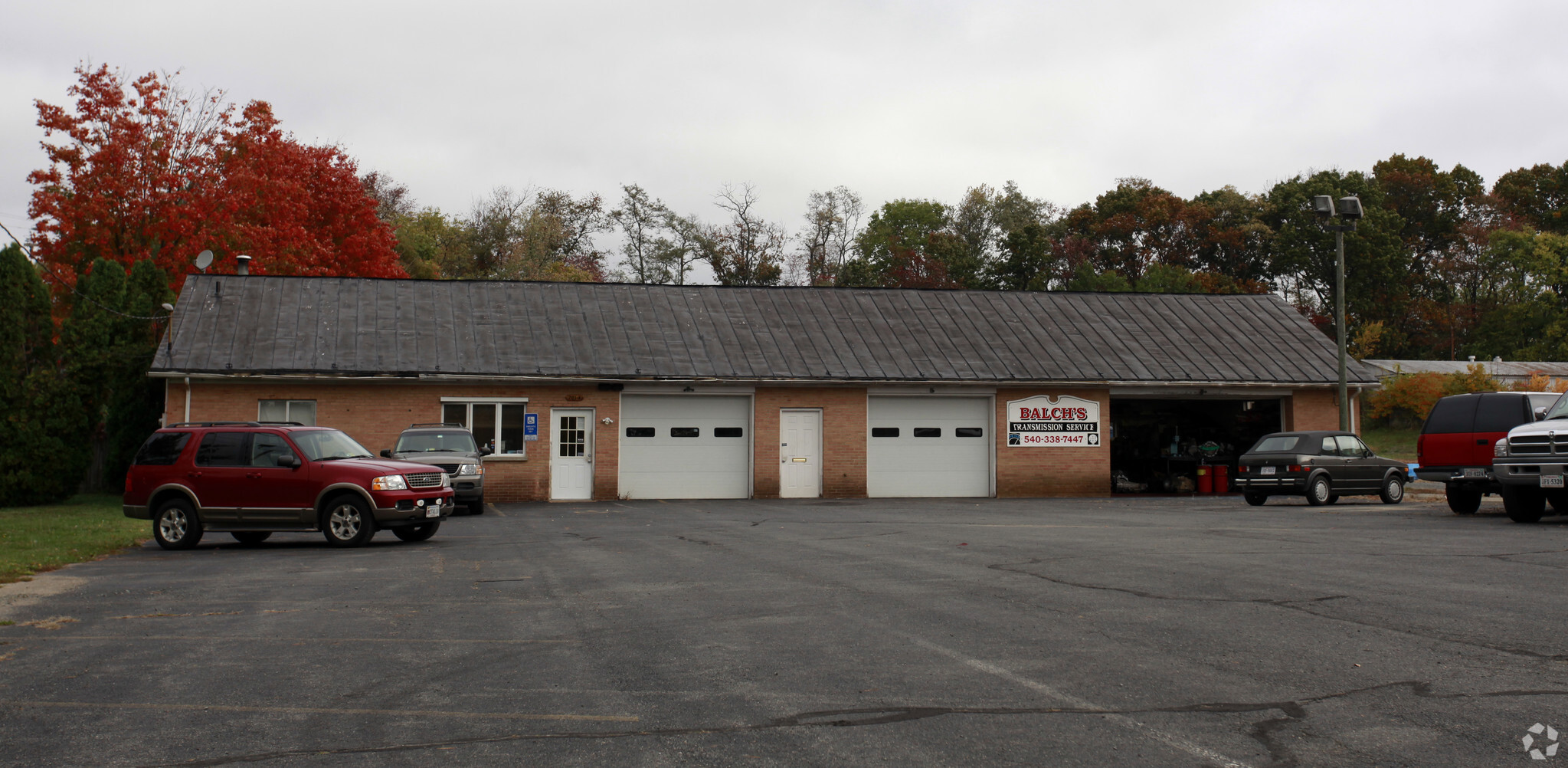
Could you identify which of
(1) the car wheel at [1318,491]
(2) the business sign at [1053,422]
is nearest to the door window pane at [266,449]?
(2) the business sign at [1053,422]

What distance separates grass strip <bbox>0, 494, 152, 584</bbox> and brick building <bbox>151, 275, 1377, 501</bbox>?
3.70 metres

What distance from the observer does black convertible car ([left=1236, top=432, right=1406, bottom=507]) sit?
23.5 metres

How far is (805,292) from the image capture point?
33.3 meters

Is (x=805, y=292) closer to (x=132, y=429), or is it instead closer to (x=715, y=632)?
(x=132, y=429)

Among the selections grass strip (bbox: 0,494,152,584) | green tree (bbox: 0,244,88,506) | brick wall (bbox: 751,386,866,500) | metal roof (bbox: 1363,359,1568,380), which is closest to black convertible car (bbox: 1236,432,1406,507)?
brick wall (bbox: 751,386,866,500)

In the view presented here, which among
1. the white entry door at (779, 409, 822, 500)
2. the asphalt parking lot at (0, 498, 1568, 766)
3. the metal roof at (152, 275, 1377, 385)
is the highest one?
the metal roof at (152, 275, 1377, 385)

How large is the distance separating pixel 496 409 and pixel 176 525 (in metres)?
11.4

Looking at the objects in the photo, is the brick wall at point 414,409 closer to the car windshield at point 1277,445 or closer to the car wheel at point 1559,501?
the car windshield at point 1277,445

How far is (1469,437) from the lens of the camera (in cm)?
1938

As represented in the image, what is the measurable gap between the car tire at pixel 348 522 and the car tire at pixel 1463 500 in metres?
17.7

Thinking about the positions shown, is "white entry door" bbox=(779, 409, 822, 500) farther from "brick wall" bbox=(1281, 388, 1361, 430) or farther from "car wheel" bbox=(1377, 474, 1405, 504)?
"brick wall" bbox=(1281, 388, 1361, 430)

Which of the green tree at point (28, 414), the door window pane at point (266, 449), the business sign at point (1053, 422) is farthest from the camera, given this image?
the business sign at point (1053, 422)

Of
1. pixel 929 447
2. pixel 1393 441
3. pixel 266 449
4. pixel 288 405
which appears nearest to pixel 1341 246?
pixel 929 447

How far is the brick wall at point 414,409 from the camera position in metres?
25.1
